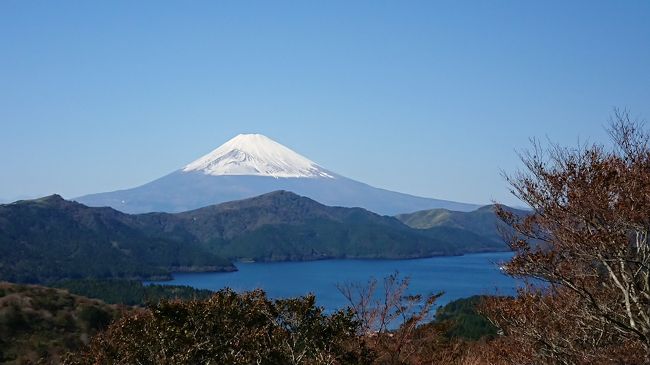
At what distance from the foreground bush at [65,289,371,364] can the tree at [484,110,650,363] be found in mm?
3551

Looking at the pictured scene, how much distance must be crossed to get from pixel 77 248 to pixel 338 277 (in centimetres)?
6533

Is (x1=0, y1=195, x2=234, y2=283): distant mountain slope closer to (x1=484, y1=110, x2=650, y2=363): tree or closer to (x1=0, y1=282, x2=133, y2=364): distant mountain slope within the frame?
(x1=0, y1=282, x2=133, y2=364): distant mountain slope

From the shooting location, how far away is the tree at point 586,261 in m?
10.3

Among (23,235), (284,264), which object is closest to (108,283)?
(23,235)

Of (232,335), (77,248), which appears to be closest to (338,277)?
(77,248)

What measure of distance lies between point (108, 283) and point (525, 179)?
3942 inches

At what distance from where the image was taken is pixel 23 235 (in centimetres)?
14962

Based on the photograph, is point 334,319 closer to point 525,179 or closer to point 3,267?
point 525,179

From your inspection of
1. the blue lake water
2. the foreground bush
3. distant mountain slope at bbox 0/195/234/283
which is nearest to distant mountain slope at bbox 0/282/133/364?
the foreground bush

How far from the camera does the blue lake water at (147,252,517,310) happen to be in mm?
112181

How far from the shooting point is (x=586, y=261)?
11.6 m

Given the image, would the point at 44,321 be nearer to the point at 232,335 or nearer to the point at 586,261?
the point at 232,335

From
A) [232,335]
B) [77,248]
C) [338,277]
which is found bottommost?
[338,277]

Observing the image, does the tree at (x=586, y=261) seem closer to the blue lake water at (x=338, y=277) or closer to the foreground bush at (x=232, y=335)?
the foreground bush at (x=232, y=335)
